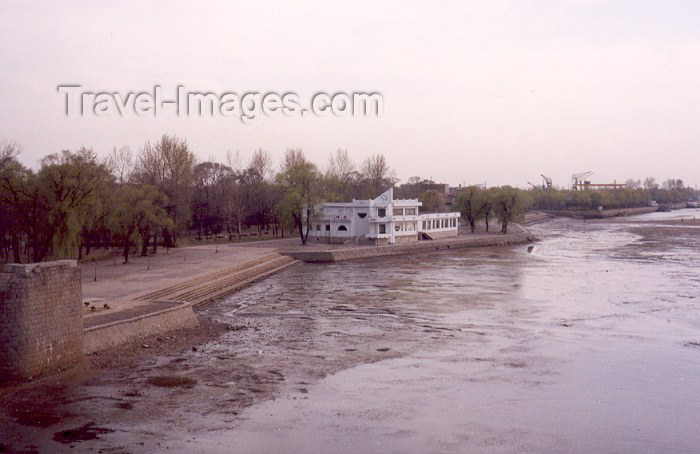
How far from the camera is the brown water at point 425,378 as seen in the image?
1331 centimetres

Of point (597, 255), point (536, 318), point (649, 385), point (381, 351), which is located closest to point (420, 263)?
point (597, 255)

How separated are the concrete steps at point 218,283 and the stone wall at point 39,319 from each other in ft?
24.7

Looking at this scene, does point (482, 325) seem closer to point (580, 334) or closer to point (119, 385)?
point (580, 334)

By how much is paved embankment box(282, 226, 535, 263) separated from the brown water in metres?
14.1

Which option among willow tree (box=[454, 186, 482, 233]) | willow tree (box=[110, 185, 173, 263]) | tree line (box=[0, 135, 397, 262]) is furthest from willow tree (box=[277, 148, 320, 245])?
willow tree (box=[454, 186, 482, 233])

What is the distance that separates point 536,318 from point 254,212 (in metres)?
40.6

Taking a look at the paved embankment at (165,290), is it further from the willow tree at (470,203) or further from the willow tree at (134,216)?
the willow tree at (470,203)

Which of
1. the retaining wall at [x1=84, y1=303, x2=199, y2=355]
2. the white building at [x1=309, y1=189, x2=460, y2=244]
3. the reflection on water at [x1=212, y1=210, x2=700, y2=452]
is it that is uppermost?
the white building at [x1=309, y1=189, x2=460, y2=244]

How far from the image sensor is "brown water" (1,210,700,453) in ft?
43.7

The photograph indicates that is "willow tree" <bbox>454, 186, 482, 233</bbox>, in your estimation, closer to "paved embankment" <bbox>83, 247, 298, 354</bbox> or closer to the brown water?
"paved embankment" <bbox>83, 247, 298, 354</bbox>

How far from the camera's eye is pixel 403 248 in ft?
180

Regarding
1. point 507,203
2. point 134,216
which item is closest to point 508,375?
point 134,216

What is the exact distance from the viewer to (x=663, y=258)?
4969 cm

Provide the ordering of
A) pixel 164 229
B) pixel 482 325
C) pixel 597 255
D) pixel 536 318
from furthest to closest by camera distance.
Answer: pixel 597 255, pixel 164 229, pixel 536 318, pixel 482 325
